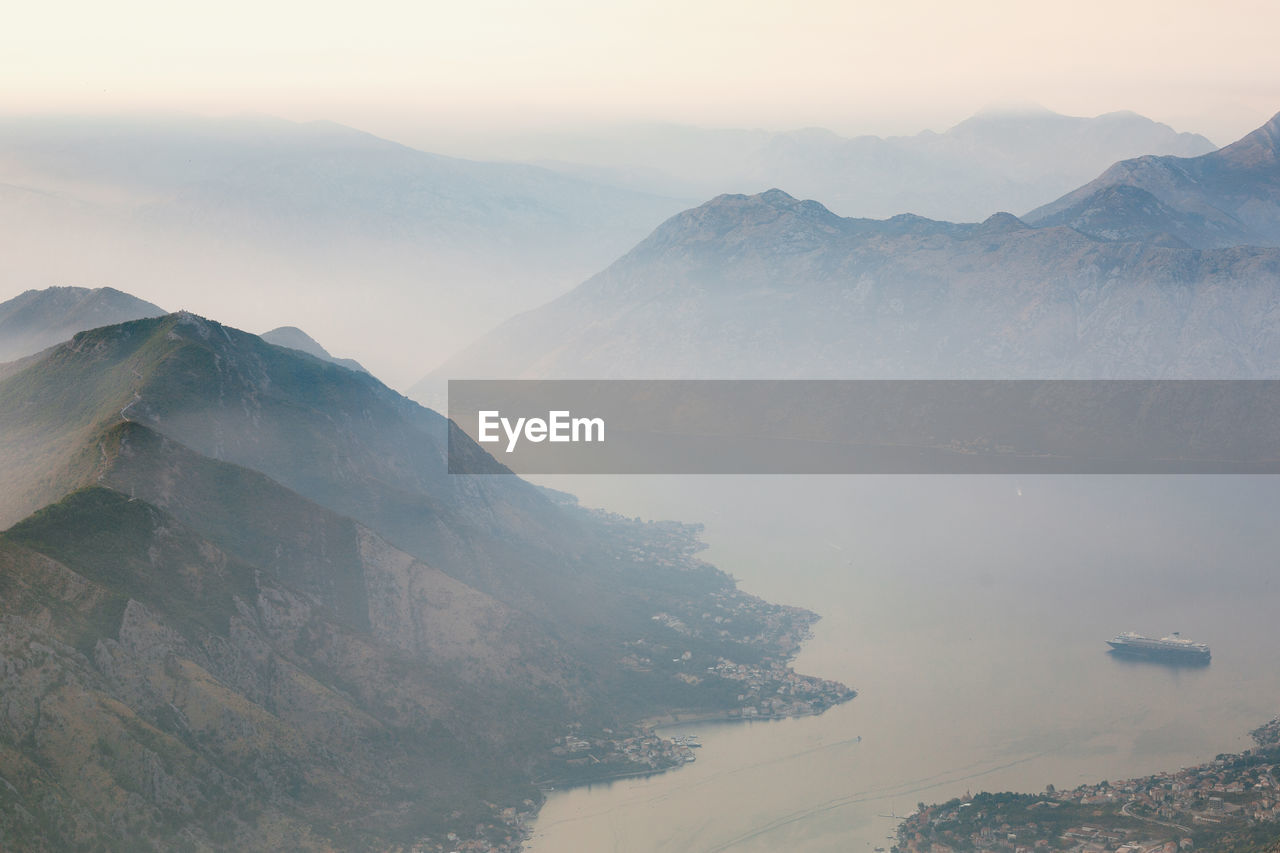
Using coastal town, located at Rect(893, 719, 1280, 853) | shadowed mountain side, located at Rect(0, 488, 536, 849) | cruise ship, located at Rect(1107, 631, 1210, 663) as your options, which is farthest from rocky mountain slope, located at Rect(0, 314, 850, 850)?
cruise ship, located at Rect(1107, 631, 1210, 663)

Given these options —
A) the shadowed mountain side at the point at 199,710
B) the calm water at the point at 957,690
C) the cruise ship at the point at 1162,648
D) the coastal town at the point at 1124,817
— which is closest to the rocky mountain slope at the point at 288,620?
the shadowed mountain side at the point at 199,710

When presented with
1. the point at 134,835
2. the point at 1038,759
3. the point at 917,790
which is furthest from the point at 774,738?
the point at 134,835

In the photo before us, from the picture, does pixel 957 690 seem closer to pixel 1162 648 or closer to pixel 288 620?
pixel 1162 648

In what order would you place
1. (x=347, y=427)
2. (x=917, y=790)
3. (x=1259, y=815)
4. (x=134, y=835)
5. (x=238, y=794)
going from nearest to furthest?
(x=134, y=835)
(x=238, y=794)
(x=1259, y=815)
(x=917, y=790)
(x=347, y=427)

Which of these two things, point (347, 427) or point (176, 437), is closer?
point (176, 437)

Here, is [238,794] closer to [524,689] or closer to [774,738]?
[524,689]

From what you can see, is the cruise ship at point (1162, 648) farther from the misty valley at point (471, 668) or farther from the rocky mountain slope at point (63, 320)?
the rocky mountain slope at point (63, 320)
